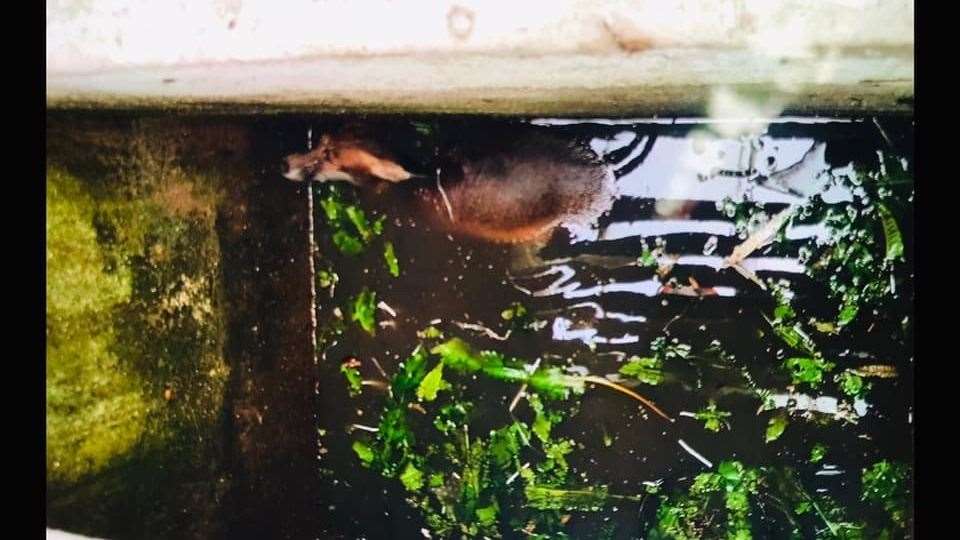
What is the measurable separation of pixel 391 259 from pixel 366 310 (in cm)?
19

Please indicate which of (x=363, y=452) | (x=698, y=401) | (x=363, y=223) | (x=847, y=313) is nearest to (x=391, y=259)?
(x=363, y=223)

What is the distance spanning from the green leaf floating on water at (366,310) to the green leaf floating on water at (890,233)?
153cm

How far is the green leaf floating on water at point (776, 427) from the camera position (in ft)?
5.68

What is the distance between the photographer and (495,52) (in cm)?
124

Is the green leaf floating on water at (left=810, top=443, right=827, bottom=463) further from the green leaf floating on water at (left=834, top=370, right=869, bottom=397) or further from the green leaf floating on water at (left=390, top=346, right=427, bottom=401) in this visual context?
the green leaf floating on water at (left=390, top=346, right=427, bottom=401)

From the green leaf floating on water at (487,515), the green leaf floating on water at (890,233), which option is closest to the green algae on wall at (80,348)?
the green leaf floating on water at (487,515)

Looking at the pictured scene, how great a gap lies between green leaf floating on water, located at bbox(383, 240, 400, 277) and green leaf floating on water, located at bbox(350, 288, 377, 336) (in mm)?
103

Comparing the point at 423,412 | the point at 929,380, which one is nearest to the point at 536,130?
the point at 423,412

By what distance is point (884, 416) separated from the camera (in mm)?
1701

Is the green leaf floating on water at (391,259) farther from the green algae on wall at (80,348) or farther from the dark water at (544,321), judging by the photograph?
the green algae on wall at (80,348)

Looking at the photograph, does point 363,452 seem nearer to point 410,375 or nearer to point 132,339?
point 410,375

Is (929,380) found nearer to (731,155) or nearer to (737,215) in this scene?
(737,215)

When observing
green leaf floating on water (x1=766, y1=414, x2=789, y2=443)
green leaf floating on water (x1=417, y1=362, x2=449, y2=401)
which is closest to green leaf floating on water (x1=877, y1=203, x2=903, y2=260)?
green leaf floating on water (x1=766, y1=414, x2=789, y2=443)
